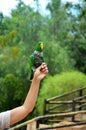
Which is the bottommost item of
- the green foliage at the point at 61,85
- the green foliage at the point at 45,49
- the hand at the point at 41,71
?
the hand at the point at 41,71

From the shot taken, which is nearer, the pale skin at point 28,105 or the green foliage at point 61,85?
the pale skin at point 28,105

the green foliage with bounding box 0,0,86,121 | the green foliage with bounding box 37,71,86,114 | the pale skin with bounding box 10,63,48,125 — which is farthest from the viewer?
the green foliage with bounding box 0,0,86,121

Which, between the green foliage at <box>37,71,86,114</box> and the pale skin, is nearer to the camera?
the pale skin

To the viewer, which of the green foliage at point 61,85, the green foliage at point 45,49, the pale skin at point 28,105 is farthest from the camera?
the green foliage at point 45,49

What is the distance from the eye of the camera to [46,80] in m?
14.8

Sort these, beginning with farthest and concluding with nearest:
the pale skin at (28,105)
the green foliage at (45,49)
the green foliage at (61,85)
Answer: the green foliage at (45,49) → the green foliage at (61,85) → the pale skin at (28,105)

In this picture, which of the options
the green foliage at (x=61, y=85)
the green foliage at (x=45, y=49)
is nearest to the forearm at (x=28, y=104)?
the green foliage at (x=61, y=85)

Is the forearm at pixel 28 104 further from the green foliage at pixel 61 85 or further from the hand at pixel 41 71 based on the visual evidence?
the green foliage at pixel 61 85

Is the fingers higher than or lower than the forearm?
higher

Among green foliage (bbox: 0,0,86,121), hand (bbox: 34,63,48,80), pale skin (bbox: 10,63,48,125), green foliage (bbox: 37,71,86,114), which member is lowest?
pale skin (bbox: 10,63,48,125)

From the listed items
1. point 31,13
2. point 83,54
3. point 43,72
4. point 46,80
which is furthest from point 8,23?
point 43,72

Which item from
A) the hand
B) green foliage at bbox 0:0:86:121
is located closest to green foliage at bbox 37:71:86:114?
green foliage at bbox 0:0:86:121

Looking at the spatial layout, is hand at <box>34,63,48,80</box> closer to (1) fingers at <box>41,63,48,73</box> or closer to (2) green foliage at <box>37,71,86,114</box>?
(1) fingers at <box>41,63,48,73</box>

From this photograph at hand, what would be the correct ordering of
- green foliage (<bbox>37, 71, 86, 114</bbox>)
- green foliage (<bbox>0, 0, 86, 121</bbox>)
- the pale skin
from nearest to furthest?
1. the pale skin
2. green foliage (<bbox>37, 71, 86, 114</bbox>)
3. green foliage (<bbox>0, 0, 86, 121</bbox>)
